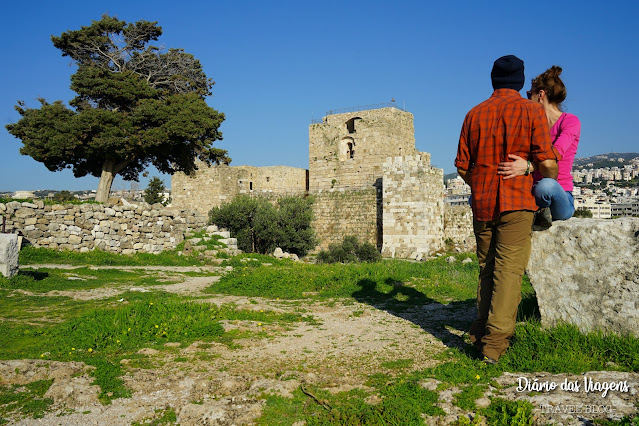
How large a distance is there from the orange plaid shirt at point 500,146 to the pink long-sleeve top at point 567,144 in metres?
0.45

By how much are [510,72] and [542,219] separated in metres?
1.29

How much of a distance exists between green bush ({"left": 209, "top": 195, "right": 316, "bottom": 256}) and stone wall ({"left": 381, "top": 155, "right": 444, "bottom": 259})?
12.7ft

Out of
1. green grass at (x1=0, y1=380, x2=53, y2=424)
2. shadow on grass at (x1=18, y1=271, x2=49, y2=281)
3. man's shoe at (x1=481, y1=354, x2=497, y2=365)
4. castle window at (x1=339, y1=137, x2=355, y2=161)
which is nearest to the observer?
green grass at (x1=0, y1=380, x2=53, y2=424)

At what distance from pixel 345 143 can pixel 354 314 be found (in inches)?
981

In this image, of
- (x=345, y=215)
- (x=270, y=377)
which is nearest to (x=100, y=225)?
(x=270, y=377)

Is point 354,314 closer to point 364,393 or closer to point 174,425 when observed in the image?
point 364,393

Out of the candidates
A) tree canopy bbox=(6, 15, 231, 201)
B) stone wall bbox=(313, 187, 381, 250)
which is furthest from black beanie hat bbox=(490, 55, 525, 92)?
stone wall bbox=(313, 187, 381, 250)

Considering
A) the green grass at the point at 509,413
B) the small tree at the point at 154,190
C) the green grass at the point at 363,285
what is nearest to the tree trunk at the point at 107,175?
the green grass at the point at 363,285

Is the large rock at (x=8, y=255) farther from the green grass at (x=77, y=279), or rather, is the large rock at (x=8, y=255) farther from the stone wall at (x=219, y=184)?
the stone wall at (x=219, y=184)

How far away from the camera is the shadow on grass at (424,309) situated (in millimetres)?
4752

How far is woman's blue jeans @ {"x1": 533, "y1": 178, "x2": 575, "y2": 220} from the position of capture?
380 centimetres

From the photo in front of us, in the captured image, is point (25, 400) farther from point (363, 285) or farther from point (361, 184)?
point (361, 184)

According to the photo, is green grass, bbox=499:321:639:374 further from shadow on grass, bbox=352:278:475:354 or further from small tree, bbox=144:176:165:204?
→ small tree, bbox=144:176:165:204

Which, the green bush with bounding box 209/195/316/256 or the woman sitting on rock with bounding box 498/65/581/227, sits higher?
the woman sitting on rock with bounding box 498/65/581/227
